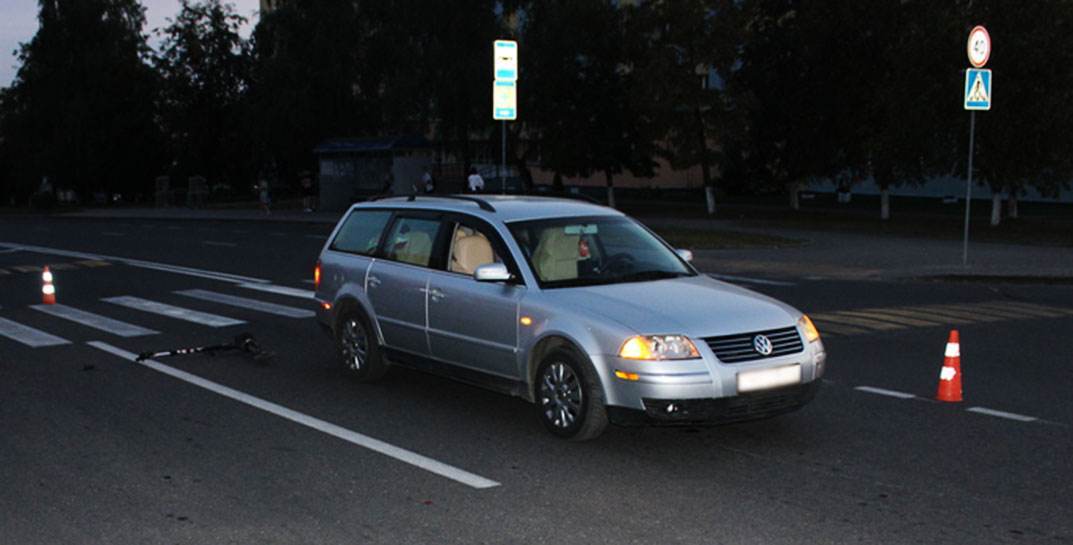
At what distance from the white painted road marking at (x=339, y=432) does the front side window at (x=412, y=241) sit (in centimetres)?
155

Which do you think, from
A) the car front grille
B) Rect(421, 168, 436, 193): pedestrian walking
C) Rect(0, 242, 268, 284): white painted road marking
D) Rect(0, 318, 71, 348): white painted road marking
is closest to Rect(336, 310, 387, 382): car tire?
the car front grille

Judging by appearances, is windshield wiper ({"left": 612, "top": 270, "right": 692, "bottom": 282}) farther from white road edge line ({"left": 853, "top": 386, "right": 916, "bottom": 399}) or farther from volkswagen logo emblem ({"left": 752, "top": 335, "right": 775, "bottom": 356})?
white road edge line ({"left": 853, "top": 386, "right": 916, "bottom": 399})

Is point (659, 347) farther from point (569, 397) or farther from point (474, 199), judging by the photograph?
point (474, 199)

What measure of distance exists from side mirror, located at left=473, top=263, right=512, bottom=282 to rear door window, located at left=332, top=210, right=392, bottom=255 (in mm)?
1989

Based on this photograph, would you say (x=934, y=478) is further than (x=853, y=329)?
No

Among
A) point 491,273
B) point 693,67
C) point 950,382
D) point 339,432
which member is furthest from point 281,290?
point 693,67

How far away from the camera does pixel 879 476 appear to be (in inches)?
249

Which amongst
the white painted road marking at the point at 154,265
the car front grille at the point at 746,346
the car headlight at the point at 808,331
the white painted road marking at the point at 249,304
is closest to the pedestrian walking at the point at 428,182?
the white painted road marking at the point at 154,265

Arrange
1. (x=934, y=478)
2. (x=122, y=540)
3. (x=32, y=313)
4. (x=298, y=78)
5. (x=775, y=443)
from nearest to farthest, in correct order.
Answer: (x=122, y=540), (x=934, y=478), (x=775, y=443), (x=32, y=313), (x=298, y=78)

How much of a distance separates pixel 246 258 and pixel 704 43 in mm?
22481

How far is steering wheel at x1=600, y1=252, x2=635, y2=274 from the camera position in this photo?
7867 millimetres

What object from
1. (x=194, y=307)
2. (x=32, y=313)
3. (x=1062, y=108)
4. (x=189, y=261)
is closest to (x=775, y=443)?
(x=194, y=307)

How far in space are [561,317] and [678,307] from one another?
77 centimetres

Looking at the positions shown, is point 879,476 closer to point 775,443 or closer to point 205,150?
point 775,443
